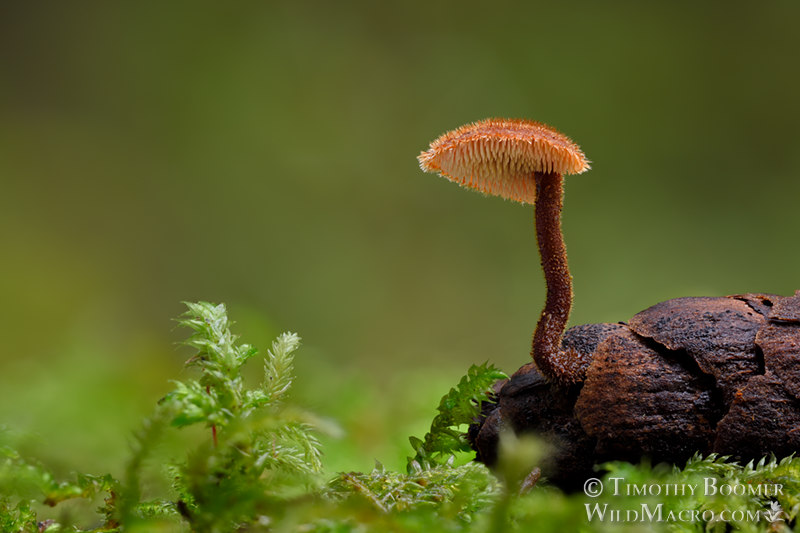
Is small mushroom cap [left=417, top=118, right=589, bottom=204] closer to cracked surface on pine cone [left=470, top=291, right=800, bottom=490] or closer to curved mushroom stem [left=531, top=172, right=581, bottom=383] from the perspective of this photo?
curved mushroom stem [left=531, top=172, right=581, bottom=383]

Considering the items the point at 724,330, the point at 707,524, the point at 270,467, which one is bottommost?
the point at 707,524

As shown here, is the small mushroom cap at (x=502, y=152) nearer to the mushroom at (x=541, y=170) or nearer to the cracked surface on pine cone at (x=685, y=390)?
the mushroom at (x=541, y=170)

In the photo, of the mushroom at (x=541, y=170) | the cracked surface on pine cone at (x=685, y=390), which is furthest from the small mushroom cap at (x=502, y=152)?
the cracked surface on pine cone at (x=685, y=390)

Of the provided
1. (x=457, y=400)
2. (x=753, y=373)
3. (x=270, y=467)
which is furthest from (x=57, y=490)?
(x=753, y=373)

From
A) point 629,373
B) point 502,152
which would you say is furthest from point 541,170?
point 629,373

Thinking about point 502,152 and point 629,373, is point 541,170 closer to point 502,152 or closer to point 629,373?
point 502,152

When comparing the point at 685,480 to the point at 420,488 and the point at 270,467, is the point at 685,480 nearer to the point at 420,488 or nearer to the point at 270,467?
the point at 420,488

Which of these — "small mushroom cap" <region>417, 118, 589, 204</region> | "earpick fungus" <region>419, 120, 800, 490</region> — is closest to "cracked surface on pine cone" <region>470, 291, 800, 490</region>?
"earpick fungus" <region>419, 120, 800, 490</region>
